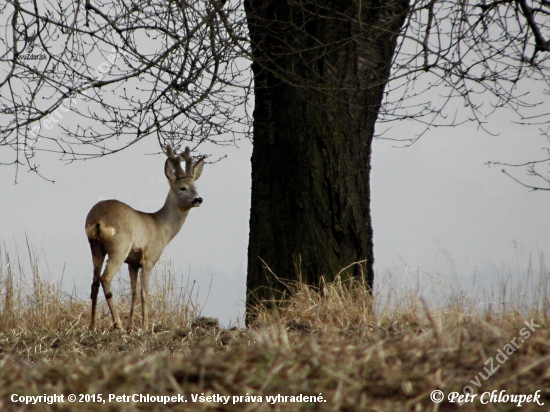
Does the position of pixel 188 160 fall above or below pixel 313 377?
above

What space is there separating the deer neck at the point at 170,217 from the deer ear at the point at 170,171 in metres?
0.32

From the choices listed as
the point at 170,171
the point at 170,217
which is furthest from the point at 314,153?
the point at 170,217

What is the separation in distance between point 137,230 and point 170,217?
835mm

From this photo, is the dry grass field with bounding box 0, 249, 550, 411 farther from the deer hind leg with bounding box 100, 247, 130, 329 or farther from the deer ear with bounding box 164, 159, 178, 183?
the deer ear with bounding box 164, 159, 178, 183

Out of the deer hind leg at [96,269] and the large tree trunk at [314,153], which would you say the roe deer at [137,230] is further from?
the large tree trunk at [314,153]

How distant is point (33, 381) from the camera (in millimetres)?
2971

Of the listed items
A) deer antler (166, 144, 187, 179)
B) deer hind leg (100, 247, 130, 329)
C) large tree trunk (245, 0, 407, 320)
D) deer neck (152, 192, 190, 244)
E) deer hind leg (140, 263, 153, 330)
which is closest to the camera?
deer hind leg (100, 247, 130, 329)

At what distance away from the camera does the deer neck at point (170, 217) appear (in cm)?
863

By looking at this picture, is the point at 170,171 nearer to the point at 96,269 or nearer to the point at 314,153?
the point at 96,269

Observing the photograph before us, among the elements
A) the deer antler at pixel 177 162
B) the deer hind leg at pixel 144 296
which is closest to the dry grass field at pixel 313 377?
the deer hind leg at pixel 144 296

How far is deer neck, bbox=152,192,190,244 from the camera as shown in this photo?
8633 millimetres

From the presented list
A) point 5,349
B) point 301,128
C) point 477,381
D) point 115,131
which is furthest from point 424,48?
point 5,349

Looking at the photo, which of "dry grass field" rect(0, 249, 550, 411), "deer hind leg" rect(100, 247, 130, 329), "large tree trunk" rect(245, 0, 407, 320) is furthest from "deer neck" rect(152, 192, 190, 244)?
"dry grass field" rect(0, 249, 550, 411)

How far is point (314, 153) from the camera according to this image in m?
7.68
